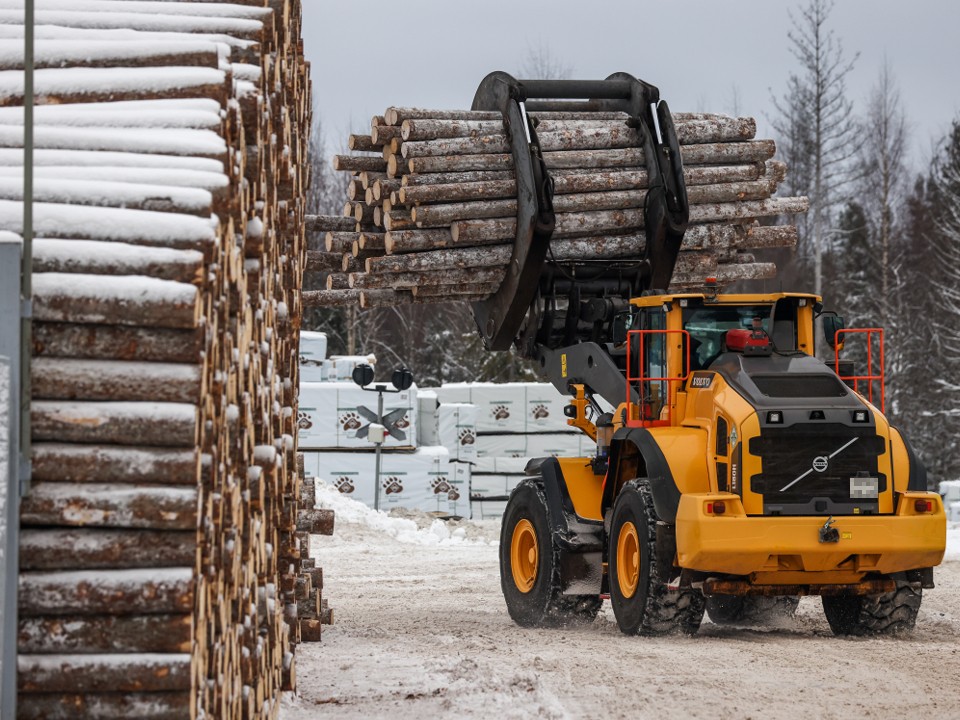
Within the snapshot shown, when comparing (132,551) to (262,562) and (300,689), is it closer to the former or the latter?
(262,562)

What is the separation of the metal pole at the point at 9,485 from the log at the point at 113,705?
127 millimetres

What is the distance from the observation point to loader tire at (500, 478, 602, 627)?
1202 centimetres

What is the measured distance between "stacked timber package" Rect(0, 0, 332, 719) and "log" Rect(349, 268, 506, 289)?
21.2 feet

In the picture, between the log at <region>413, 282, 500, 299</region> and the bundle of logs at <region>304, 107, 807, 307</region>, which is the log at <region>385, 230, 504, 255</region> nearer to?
the bundle of logs at <region>304, 107, 807, 307</region>

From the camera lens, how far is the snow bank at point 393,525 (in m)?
21.2

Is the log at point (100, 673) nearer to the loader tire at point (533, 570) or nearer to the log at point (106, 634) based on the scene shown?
the log at point (106, 634)

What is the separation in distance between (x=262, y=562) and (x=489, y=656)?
3535mm

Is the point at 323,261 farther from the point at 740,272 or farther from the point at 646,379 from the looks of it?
the point at 740,272

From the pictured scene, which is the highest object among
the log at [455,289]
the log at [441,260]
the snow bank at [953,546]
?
the log at [441,260]

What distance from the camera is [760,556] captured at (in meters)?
10.4

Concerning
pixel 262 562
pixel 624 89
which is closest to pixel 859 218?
pixel 624 89

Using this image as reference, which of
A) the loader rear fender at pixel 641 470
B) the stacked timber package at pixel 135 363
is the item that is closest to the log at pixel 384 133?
the loader rear fender at pixel 641 470

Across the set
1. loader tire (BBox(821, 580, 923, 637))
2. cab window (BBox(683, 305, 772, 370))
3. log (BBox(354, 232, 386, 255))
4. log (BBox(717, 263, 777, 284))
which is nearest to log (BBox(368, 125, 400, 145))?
log (BBox(354, 232, 386, 255))

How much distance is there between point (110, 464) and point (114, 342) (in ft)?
1.20
